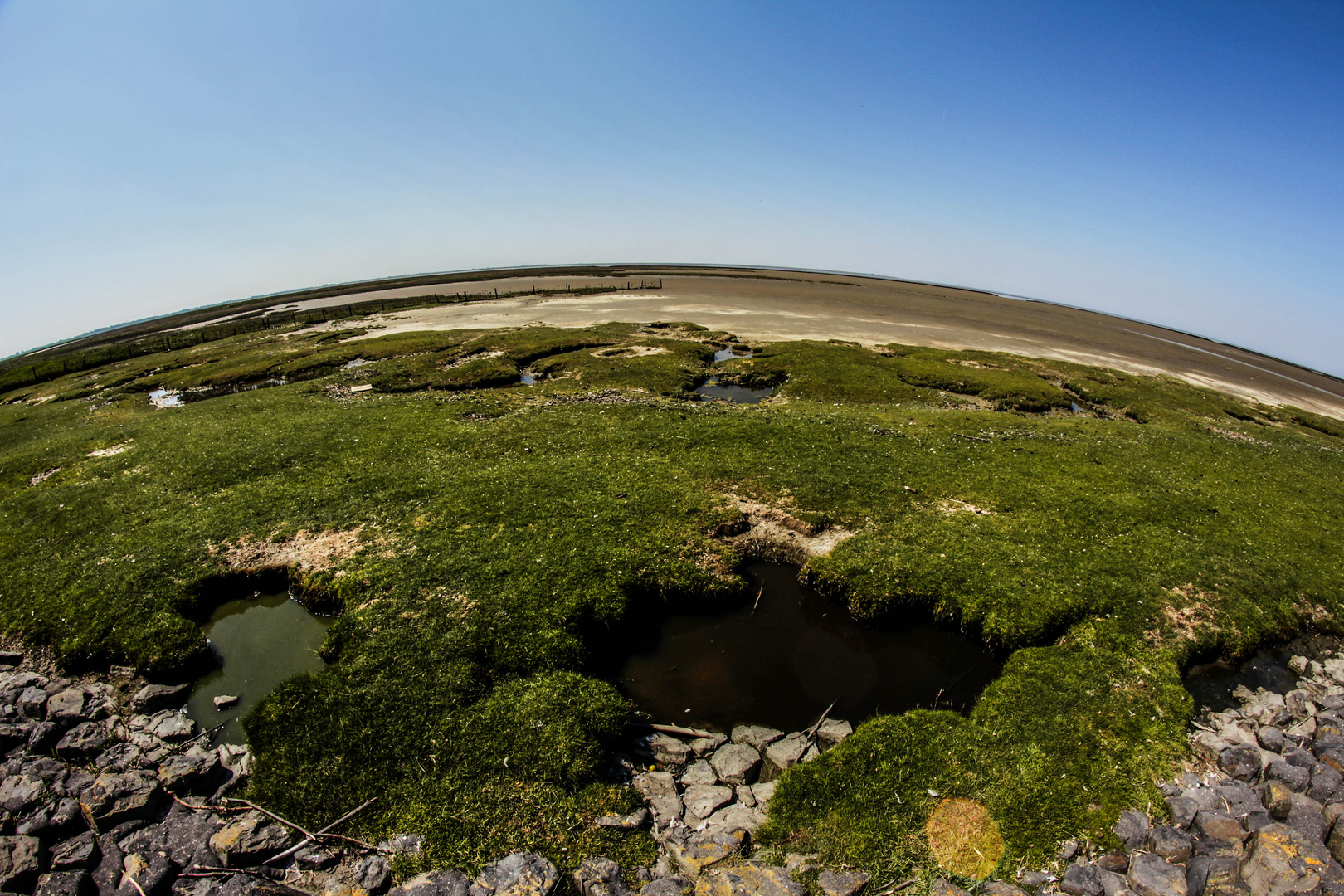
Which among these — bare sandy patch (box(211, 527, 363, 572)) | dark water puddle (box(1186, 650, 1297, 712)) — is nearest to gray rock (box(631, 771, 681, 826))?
bare sandy patch (box(211, 527, 363, 572))

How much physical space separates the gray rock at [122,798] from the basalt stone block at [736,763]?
1133 cm

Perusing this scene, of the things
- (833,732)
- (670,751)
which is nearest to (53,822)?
(670,751)

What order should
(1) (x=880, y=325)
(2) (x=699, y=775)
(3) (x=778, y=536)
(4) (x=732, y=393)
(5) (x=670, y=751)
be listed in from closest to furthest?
(2) (x=699, y=775)
(5) (x=670, y=751)
(3) (x=778, y=536)
(4) (x=732, y=393)
(1) (x=880, y=325)

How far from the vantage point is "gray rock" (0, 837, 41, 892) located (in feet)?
28.9

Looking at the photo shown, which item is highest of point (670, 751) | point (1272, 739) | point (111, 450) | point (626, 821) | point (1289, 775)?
point (111, 450)

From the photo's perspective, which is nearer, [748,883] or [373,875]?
[748,883]

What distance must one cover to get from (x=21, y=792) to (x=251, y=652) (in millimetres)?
5558

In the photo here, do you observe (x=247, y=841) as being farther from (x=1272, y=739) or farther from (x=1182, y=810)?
(x=1272, y=739)

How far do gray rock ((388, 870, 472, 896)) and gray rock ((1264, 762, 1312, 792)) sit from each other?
16065 millimetres

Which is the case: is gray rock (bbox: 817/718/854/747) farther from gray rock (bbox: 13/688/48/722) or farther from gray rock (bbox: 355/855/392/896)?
gray rock (bbox: 13/688/48/722)

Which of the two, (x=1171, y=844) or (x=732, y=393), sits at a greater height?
(x=732, y=393)

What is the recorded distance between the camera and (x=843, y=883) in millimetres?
9570

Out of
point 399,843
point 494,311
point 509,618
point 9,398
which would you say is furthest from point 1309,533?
point 9,398

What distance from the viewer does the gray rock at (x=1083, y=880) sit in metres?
9.45
